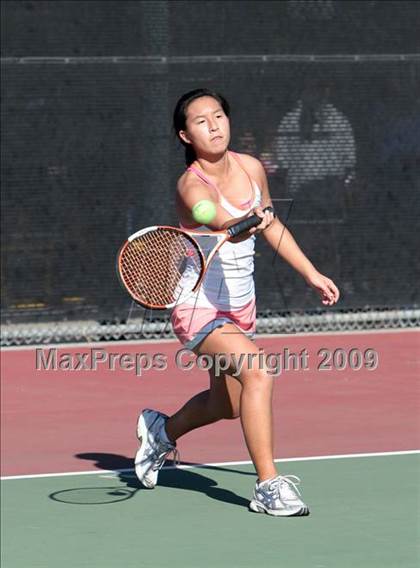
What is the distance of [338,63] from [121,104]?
158 cm

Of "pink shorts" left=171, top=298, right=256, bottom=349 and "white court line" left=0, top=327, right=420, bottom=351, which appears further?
"white court line" left=0, top=327, right=420, bottom=351

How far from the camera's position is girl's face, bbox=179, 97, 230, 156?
5.45m

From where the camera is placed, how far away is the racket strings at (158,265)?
17.7ft

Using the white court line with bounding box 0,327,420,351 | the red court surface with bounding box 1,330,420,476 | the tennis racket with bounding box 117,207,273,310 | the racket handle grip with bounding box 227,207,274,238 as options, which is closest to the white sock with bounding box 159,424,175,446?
the red court surface with bounding box 1,330,420,476

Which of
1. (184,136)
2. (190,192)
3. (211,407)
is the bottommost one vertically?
(211,407)

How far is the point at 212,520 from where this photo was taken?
5414 millimetres

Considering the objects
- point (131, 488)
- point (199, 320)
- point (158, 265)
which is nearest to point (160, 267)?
point (158, 265)

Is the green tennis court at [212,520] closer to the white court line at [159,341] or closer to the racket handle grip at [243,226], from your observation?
the racket handle grip at [243,226]

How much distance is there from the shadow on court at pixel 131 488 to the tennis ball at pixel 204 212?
115 cm

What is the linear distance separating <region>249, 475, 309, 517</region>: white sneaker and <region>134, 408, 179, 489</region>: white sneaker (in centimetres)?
66

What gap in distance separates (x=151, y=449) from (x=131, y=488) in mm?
188

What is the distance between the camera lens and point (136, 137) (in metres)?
10.1

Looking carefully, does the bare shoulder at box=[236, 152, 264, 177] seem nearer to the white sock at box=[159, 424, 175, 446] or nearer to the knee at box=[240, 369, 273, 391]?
the knee at box=[240, 369, 273, 391]

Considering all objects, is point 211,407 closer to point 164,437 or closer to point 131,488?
point 164,437
